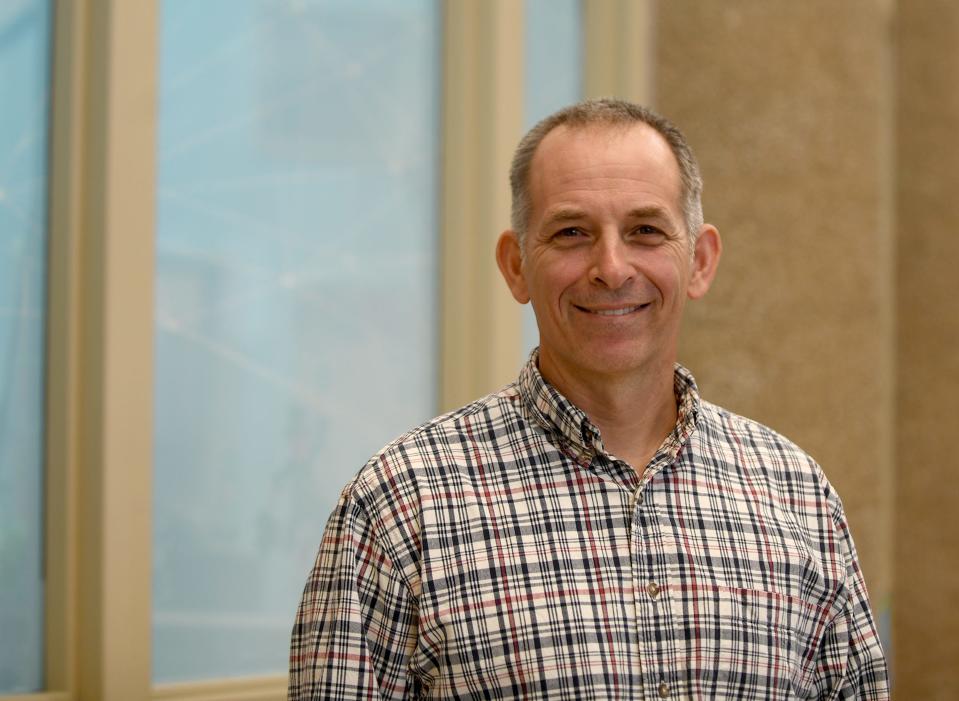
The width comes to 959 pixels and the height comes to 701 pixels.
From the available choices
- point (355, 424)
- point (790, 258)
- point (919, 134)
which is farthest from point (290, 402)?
point (919, 134)

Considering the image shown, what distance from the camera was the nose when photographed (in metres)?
1.37

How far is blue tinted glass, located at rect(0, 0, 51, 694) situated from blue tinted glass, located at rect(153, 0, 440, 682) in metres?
0.20

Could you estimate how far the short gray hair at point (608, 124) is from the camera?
1.47 metres

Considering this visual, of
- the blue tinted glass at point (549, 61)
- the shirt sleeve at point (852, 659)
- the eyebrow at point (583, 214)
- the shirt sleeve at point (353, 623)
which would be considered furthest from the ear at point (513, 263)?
the blue tinted glass at point (549, 61)

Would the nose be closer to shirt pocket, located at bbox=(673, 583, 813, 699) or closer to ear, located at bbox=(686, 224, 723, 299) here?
ear, located at bbox=(686, 224, 723, 299)

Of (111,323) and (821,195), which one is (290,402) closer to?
Answer: (111,323)

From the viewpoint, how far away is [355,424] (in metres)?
2.22

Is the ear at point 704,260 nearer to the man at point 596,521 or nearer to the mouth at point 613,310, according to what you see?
the man at point 596,521

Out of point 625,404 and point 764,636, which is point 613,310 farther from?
point 764,636

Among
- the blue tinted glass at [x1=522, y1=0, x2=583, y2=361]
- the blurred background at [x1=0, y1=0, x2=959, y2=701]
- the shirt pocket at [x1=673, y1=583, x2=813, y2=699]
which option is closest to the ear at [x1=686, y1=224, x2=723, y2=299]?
the shirt pocket at [x1=673, y1=583, x2=813, y2=699]

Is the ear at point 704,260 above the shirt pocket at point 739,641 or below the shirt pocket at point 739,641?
above

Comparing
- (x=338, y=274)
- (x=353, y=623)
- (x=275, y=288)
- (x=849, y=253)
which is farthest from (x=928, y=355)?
(x=353, y=623)

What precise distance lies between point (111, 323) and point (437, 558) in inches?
30.0

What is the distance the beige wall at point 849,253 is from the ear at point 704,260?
105 centimetres
